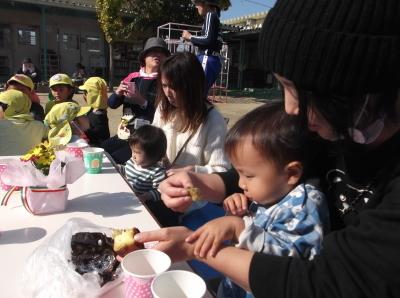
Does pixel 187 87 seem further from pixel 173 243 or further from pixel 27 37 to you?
pixel 27 37

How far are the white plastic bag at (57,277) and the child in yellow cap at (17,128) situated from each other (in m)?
1.95

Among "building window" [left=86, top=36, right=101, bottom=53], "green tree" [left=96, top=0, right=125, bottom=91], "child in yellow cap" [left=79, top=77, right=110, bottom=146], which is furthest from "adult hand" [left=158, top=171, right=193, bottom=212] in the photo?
"building window" [left=86, top=36, right=101, bottom=53]

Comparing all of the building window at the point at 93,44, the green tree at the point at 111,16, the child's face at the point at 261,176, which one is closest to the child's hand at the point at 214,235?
the child's face at the point at 261,176

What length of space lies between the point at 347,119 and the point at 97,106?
3.30 metres

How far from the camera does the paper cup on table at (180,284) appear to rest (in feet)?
3.04

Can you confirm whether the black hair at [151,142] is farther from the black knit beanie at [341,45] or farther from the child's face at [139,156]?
the black knit beanie at [341,45]

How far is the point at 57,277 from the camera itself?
1.07 m

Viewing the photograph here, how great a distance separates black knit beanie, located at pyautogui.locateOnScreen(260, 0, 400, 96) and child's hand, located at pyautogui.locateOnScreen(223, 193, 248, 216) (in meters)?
0.63

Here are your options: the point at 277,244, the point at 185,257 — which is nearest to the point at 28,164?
the point at 185,257

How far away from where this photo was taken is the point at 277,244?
988mm

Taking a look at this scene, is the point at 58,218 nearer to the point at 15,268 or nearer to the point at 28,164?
the point at 28,164

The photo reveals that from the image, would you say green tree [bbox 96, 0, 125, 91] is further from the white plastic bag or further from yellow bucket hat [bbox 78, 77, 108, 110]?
the white plastic bag

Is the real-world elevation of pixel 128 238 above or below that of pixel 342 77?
below

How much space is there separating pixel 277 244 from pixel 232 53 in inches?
774
